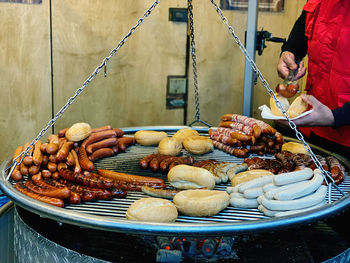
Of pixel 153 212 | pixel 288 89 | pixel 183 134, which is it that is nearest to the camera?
pixel 153 212

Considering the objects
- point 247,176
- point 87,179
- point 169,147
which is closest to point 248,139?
point 169,147

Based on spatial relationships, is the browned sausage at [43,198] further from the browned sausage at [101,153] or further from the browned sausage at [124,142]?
the browned sausage at [124,142]

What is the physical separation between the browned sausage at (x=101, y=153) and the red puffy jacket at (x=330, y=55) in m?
1.47

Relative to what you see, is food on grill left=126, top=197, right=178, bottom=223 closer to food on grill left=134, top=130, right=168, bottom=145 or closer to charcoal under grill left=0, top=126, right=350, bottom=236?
charcoal under grill left=0, top=126, right=350, bottom=236

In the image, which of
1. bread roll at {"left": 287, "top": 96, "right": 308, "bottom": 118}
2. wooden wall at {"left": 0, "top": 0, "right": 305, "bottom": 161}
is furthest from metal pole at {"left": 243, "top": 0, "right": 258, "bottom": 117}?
wooden wall at {"left": 0, "top": 0, "right": 305, "bottom": 161}

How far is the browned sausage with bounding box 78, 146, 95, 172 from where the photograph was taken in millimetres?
2350

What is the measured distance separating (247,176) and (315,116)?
663 mm

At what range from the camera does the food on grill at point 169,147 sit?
2.71 m


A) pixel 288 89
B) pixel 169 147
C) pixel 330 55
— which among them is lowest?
pixel 169 147

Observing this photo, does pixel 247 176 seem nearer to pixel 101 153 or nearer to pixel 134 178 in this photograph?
pixel 134 178

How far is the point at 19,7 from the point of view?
3.98m

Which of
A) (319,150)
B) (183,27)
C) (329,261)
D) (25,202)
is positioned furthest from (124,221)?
(183,27)

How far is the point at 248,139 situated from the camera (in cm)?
275

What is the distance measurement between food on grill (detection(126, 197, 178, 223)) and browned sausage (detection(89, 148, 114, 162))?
0.90 metres
